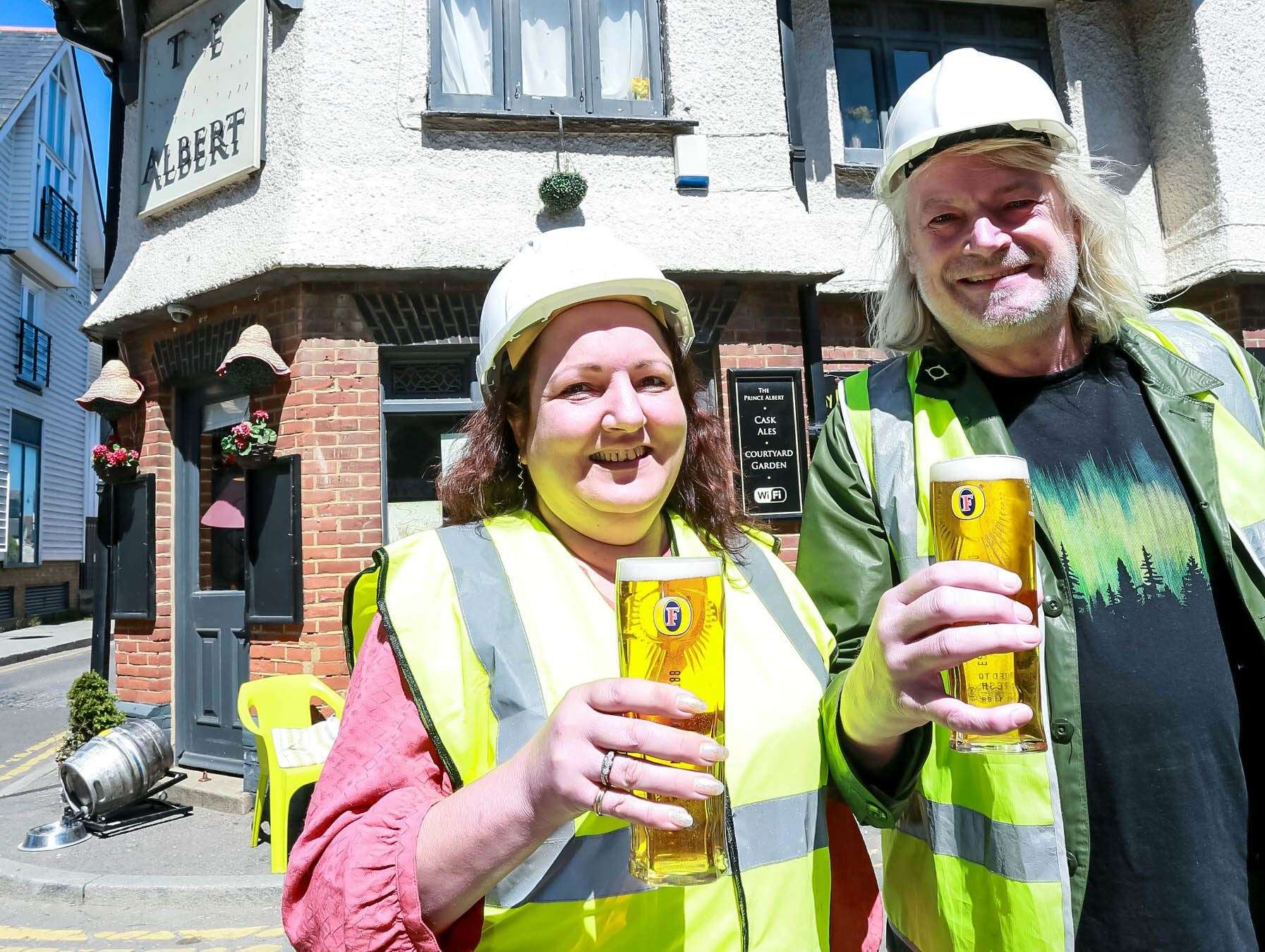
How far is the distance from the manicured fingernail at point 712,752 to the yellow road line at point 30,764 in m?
7.74

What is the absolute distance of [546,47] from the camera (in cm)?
631

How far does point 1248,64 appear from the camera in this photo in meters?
6.87

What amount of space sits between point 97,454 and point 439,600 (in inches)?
256

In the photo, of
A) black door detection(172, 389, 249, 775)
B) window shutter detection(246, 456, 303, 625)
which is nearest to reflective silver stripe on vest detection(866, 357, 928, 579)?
window shutter detection(246, 456, 303, 625)

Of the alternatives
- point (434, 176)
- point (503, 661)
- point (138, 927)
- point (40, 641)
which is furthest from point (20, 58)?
point (503, 661)

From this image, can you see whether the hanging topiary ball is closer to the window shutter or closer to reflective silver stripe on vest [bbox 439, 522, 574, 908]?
the window shutter

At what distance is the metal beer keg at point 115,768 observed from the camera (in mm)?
5137

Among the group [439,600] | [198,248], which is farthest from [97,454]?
[439,600]

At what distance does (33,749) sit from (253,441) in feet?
15.1

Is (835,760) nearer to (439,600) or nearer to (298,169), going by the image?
(439,600)

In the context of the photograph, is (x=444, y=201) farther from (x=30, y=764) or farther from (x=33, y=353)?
(x=33, y=353)

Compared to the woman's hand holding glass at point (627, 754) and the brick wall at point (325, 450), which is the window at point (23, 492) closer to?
the brick wall at point (325, 450)

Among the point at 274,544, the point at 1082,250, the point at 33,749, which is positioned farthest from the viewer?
the point at 33,749

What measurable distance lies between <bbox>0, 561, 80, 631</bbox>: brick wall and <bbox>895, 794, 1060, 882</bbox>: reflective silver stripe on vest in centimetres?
2061
